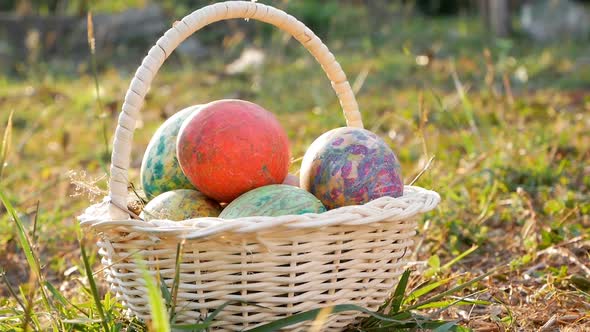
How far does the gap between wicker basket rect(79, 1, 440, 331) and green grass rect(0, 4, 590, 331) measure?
81 millimetres

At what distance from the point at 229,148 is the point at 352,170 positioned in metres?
0.31

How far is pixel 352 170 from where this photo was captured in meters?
1.93

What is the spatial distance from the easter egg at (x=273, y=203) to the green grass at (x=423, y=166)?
266 mm

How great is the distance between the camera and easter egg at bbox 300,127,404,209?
76.0 inches

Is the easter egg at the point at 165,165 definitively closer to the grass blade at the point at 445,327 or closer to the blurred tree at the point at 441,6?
the grass blade at the point at 445,327

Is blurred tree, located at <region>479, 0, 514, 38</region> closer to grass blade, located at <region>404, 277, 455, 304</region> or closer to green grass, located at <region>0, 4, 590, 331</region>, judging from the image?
green grass, located at <region>0, 4, 590, 331</region>

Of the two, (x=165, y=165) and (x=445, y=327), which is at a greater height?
(x=165, y=165)

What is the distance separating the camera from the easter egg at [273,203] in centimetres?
182

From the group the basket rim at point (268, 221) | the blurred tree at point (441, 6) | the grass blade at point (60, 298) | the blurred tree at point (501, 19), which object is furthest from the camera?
the blurred tree at point (441, 6)

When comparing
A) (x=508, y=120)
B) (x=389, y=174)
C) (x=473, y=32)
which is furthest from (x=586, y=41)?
(x=389, y=174)

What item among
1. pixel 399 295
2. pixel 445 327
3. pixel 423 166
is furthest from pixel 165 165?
pixel 423 166

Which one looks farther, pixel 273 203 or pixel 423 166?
pixel 423 166

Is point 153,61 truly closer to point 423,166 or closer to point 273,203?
point 273,203

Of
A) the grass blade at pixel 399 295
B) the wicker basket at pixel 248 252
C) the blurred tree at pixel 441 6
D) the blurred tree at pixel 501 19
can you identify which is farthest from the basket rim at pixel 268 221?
the blurred tree at pixel 441 6
